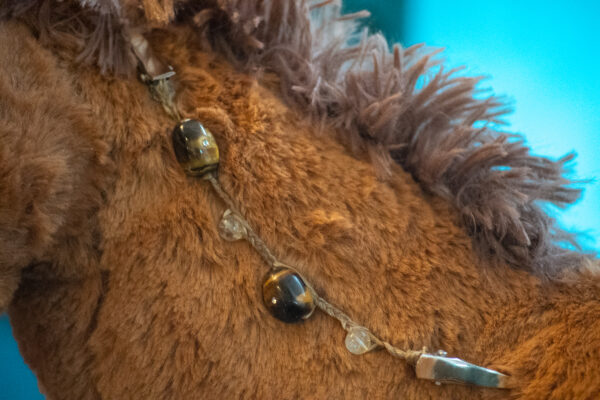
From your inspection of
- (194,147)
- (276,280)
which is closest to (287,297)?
(276,280)

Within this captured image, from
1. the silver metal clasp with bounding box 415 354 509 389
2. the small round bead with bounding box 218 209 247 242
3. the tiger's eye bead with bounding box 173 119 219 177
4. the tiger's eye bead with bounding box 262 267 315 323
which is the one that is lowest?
the silver metal clasp with bounding box 415 354 509 389

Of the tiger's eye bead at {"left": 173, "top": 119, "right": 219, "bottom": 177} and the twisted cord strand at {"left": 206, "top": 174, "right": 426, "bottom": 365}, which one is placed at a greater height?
the tiger's eye bead at {"left": 173, "top": 119, "right": 219, "bottom": 177}

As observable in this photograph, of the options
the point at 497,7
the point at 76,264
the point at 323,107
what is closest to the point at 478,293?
the point at 323,107

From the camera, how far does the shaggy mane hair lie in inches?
17.2

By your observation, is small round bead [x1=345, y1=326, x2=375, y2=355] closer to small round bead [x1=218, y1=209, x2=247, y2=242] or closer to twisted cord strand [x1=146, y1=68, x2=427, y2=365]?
twisted cord strand [x1=146, y1=68, x2=427, y2=365]

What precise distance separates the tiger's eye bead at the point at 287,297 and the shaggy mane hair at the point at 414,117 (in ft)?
0.39

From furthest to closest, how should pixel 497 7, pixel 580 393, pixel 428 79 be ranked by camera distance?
pixel 497 7, pixel 428 79, pixel 580 393

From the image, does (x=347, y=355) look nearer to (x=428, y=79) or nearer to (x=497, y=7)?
(x=428, y=79)

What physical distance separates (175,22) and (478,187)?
299 millimetres

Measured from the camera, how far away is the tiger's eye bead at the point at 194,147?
15.2 inches

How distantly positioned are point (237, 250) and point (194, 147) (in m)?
0.09

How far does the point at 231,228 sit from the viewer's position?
0.40 metres

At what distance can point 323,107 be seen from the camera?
447mm

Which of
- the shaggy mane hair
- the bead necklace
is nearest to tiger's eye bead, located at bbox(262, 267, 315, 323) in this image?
the bead necklace
